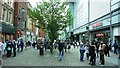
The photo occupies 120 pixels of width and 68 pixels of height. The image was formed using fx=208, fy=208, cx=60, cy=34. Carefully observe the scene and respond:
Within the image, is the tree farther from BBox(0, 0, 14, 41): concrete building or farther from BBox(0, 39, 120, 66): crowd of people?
BBox(0, 0, 14, 41): concrete building

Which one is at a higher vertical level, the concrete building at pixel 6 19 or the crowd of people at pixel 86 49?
the concrete building at pixel 6 19

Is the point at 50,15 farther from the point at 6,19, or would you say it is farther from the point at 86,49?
the point at 86,49

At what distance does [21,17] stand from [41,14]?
1794 centimetres

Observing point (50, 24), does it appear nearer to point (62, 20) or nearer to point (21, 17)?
point (62, 20)

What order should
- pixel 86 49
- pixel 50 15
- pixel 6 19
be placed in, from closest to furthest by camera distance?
pixel 86 49 < pixel 50 15 < pixel 6 19

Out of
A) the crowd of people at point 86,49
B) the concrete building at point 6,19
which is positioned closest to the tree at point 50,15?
the crowd of people at point 86,49

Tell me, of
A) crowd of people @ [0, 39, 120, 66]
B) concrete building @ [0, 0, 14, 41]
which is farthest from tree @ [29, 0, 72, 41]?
concrete building @ [0, 0, 14, 41]

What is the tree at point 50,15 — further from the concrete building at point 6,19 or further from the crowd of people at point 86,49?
the concrete building at point 6,19

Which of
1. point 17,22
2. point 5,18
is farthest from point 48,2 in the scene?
point 17,22

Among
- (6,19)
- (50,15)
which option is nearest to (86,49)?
(50,15)

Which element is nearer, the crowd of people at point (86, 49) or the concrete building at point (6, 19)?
the crowd of people at point (86, 49)

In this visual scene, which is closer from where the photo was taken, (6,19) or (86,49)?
(86,49)

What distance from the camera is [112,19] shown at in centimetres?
2870

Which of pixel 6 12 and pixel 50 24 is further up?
pixel 6 12
